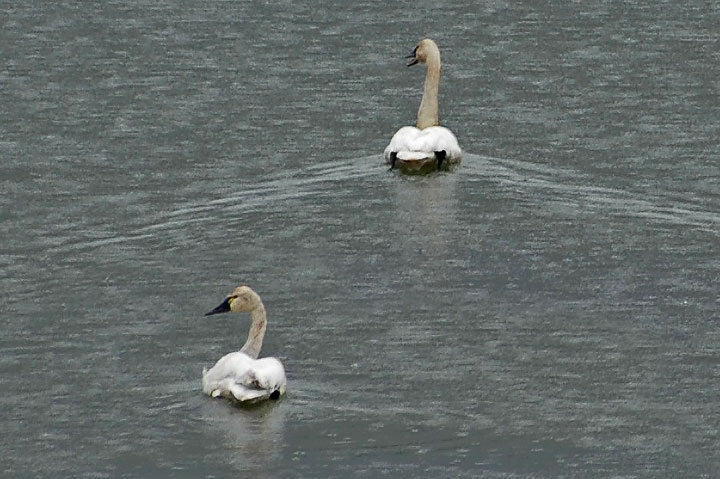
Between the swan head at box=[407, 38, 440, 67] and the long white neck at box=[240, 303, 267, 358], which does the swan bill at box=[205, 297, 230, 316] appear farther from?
the swan head at box=[407, 38, 440, 67]

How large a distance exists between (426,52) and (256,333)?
9.53 meters

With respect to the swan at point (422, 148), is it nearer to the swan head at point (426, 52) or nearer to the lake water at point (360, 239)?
the lake water at point (360, 239)

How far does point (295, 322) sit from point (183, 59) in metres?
11.0

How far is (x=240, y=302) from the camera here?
16.7 metres

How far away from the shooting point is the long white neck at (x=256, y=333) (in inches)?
644

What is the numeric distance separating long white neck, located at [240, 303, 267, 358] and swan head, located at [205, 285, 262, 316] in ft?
0.20

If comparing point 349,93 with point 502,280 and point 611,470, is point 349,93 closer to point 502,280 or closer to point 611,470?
point 502,280

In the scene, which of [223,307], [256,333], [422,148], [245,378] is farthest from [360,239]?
[245,378]

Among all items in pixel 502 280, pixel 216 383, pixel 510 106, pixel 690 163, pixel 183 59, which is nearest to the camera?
pixel 216 383

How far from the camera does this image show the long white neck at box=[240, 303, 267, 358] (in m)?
16.4

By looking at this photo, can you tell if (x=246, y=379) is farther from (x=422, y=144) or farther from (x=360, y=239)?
(x=422, y=144)

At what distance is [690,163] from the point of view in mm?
22984

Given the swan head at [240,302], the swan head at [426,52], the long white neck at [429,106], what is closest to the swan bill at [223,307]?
the swan head at [240,302]

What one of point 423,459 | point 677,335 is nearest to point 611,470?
point 423,459
